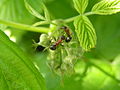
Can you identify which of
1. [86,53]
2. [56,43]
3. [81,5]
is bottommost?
[86,53]

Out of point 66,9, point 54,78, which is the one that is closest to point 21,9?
point 54,78

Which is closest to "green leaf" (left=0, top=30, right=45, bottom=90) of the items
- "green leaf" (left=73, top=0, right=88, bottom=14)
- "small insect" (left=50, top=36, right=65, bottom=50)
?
"small insect" (left=50, top=36, right=65, bottom=50)

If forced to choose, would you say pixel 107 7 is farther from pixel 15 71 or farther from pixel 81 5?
pixel 15 71

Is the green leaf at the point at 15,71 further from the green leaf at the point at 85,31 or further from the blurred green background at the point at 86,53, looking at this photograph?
the blurred green background at the point at 86,53

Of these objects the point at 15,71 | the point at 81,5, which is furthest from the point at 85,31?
the point at 15,71

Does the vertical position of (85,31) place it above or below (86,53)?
above

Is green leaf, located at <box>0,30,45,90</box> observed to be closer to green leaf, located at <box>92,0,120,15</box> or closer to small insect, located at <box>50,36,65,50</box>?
small insect, located at <box>50,36,65,50</box>
